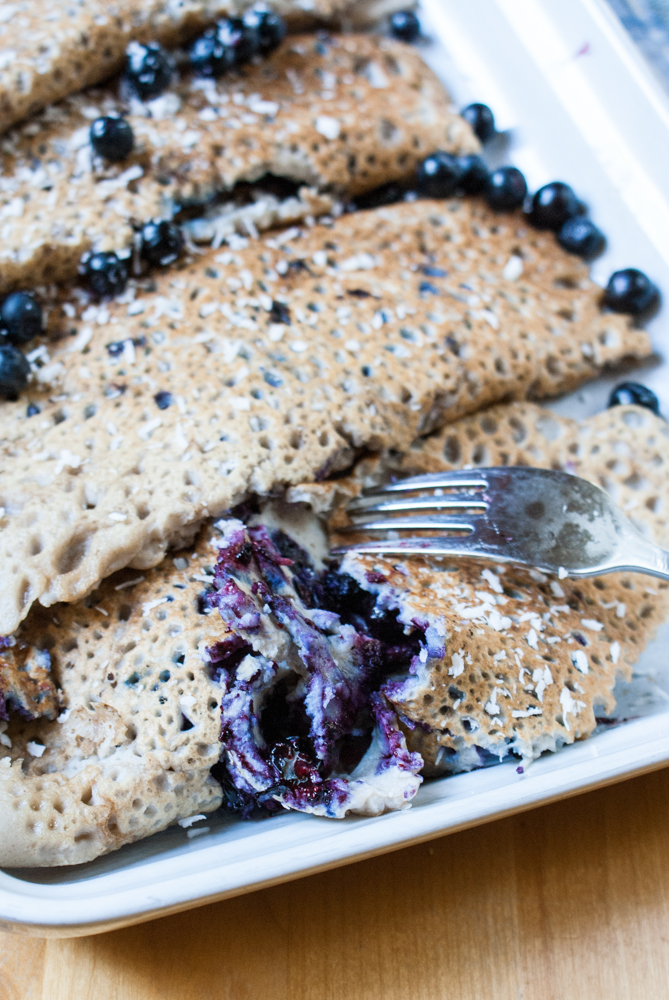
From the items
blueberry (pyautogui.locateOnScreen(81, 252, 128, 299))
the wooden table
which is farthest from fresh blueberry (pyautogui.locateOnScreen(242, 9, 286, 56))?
the wooden table

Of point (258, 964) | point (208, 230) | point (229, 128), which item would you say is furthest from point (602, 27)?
Answer: point (258, 964)

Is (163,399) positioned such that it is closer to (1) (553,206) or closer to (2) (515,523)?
(2) (515,523)

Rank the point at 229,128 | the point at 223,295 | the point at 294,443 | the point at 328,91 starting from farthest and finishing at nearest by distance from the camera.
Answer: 1. the point at 328,91
2. the point at 229,128
3. the point at 223,295
4. the point at 294,443

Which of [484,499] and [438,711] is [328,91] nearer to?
[484,499]

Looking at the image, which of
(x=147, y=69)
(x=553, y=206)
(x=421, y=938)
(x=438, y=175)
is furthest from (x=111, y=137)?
(x=421, y=938)

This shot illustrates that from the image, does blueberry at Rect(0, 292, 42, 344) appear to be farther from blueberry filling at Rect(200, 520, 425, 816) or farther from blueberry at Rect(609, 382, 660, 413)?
blueberry at Rect(609, 382, 660, 413)

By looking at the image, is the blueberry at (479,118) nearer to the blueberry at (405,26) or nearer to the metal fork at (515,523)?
the blueberry at (405,26)
